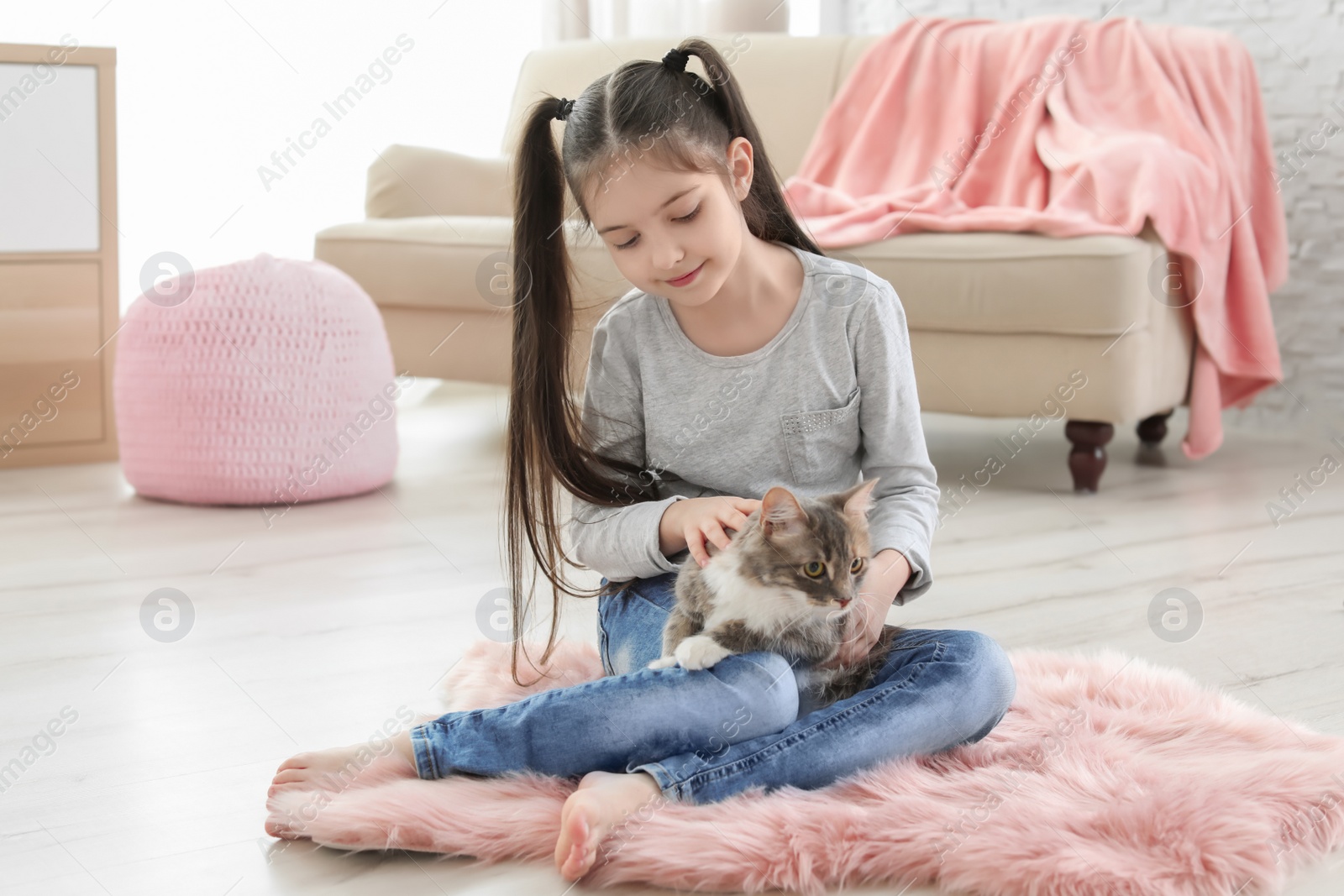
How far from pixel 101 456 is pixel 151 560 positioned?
956 millimetres

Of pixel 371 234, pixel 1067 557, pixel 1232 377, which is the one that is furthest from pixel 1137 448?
pixel 371 234

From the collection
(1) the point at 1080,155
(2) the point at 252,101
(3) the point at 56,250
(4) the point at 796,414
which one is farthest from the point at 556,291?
(2) the point at 252,101

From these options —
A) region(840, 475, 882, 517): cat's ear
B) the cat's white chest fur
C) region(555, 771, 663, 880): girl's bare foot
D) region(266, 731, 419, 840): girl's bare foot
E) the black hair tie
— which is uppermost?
the black hair tie

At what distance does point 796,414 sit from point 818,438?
0.11 feet

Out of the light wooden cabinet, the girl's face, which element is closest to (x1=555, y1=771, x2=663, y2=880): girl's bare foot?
the girl's face

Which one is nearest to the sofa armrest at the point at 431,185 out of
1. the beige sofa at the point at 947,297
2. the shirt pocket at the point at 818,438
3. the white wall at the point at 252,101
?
the beige sofa at the point at 947,297

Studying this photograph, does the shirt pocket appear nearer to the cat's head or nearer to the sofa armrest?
the cat's head

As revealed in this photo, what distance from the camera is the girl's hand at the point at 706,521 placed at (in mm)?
1203

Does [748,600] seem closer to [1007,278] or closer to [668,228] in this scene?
[668,228]

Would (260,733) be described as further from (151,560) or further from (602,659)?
(151,560)

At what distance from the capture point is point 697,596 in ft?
4.01

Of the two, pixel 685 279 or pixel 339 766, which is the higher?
pixel 685 279

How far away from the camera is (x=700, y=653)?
117cm

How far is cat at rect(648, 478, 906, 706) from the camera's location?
3.70 ft
